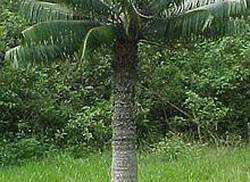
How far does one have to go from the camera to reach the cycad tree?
264 inches

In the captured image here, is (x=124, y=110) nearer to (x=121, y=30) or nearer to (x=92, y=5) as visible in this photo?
(x=121, y=30)

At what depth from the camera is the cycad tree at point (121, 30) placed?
6.71 metres

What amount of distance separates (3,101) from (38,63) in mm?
6693

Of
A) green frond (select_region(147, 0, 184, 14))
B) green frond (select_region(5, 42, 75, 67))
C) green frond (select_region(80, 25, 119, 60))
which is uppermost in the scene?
green frond (select_region(147, 0, 184, 14))

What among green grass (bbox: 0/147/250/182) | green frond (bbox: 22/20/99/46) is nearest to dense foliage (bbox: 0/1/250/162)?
green grass (bbox: 0/147/250/182)

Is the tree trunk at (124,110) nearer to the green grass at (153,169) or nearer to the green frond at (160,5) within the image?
the green frond at (160,5)

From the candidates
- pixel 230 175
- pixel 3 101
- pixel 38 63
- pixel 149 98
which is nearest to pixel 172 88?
pixel 149 98

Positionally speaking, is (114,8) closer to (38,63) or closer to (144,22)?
(144,22)

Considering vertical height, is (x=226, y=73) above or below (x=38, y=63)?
below

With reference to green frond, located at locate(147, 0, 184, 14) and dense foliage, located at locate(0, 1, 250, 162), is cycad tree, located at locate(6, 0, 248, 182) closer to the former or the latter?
green frond, located at locate(147, 0, 184, 14)

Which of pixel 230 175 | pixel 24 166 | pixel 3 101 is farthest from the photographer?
pixel 3 101

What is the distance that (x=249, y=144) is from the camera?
14242 mm

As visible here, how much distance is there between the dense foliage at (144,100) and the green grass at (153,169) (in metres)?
1.40

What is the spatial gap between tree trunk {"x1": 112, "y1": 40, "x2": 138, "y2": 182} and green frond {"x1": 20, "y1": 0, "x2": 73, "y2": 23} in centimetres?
63
